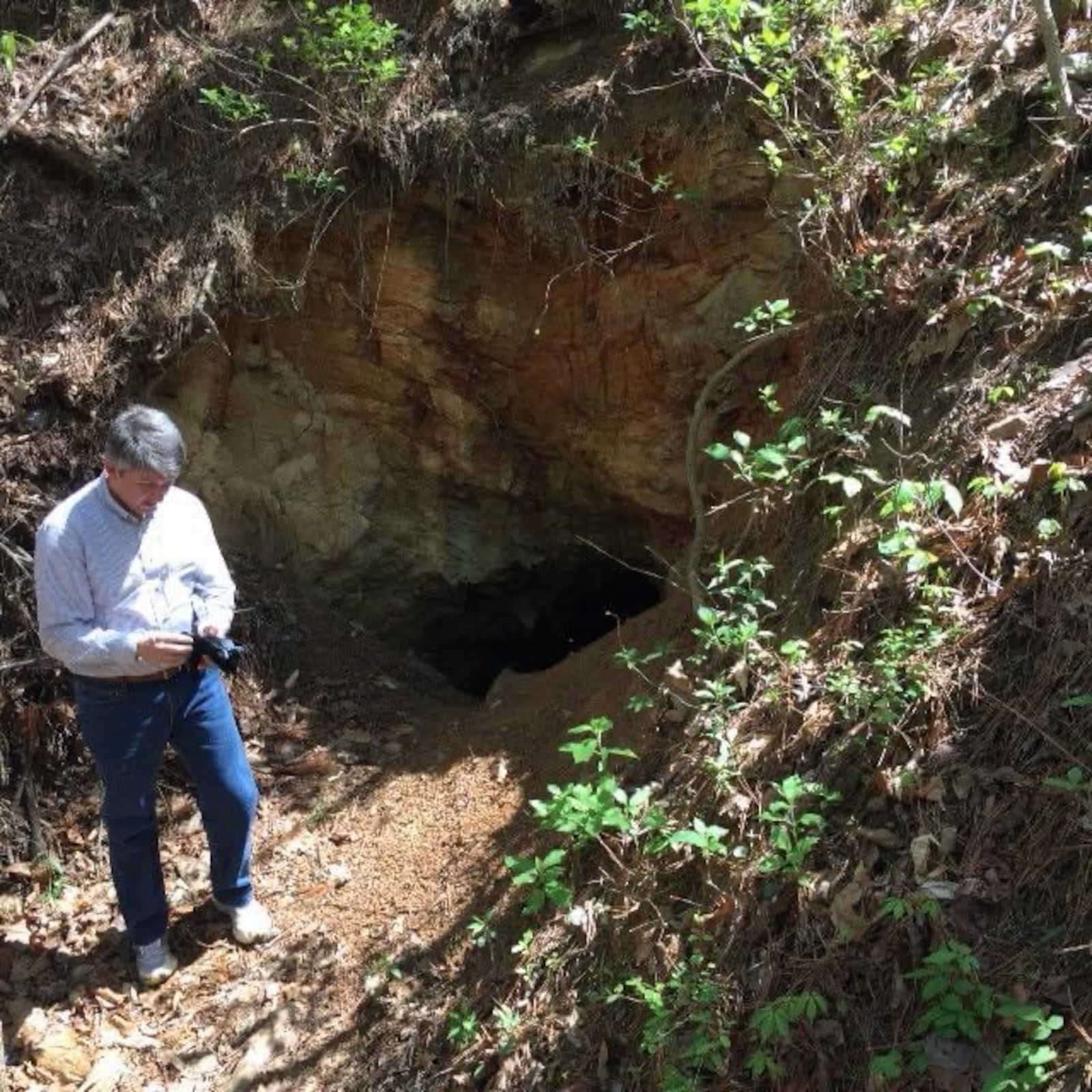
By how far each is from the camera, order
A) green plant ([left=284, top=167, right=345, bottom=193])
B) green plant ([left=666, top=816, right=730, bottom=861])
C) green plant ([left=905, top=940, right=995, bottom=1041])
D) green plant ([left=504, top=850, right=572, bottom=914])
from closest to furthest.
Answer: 1. green plant ([left=905, top=940, right=995, bottom=1041])
2. green plant ([left=666, top=816, right=730, bottom=861])
3. green plant ([left=504, top=850, right=572, bottom=914])
4. green plant ([left=284, top=167, right=345, bottom=193])

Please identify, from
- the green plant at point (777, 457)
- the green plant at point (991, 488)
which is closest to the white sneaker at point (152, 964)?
the green plant at point (777, 457)

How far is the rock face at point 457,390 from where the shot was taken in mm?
5051

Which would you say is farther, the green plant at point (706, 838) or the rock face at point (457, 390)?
the rock face at point (457, 390)

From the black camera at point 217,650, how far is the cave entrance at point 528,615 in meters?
2.78

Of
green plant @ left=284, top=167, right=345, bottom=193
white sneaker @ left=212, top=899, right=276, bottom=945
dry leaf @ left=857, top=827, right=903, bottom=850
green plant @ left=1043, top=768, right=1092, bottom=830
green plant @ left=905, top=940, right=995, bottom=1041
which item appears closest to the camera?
green plant @ left=905, top=940, right=995, bottom=1041

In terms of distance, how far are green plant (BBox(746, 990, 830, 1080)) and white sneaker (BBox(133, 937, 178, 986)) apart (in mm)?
2258

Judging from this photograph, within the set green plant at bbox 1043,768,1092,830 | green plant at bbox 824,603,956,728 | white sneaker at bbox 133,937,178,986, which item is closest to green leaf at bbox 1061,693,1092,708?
green plant at bbox 1043,768,1092,830

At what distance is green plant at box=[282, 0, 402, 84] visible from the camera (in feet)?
16.6

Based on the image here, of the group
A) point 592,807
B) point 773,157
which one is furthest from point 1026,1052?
point 773,157

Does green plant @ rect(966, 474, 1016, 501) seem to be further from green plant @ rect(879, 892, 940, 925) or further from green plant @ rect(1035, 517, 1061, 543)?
green plant @ rect(879, 892, 940, 925)

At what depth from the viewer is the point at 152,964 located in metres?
3.81

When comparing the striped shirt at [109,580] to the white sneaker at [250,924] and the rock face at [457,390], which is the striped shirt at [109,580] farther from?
the rock face at [457,390]

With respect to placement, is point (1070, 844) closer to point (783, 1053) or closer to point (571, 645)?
point (783, 1053)

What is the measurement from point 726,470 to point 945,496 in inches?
67.6
